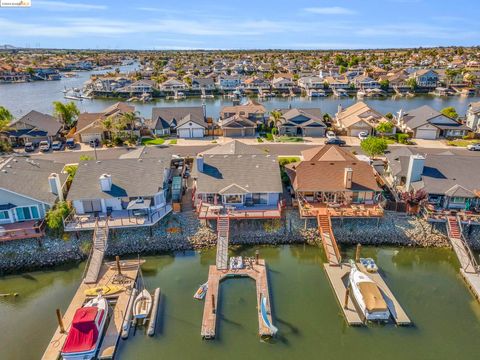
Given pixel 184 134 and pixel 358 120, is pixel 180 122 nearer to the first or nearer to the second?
pixel 184 134

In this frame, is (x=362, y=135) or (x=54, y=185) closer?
(x=54, y=185)

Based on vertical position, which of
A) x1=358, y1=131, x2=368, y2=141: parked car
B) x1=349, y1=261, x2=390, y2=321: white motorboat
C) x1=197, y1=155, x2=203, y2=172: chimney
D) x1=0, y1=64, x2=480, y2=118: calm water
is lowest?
x1=349, y1=261, x2=390, y2=321: white motorboat

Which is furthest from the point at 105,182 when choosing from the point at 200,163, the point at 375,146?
the point at 375,146

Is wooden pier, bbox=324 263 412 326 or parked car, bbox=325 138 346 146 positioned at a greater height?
parked car, bbox=325 138 346 146

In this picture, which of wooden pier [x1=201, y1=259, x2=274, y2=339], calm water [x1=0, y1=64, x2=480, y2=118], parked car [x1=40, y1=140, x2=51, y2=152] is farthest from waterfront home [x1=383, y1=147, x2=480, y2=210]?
calm water [x1=0, y1=64, x2=480, y2=118]

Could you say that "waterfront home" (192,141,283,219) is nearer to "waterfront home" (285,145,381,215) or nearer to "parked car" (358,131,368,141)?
→ "waterfront home" (285,145,381,215)

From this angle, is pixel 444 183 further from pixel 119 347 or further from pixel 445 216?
pixel 119 347

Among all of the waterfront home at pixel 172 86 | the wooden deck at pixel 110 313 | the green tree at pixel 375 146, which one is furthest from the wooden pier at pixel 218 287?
the waterfront home at pixel 172 86
